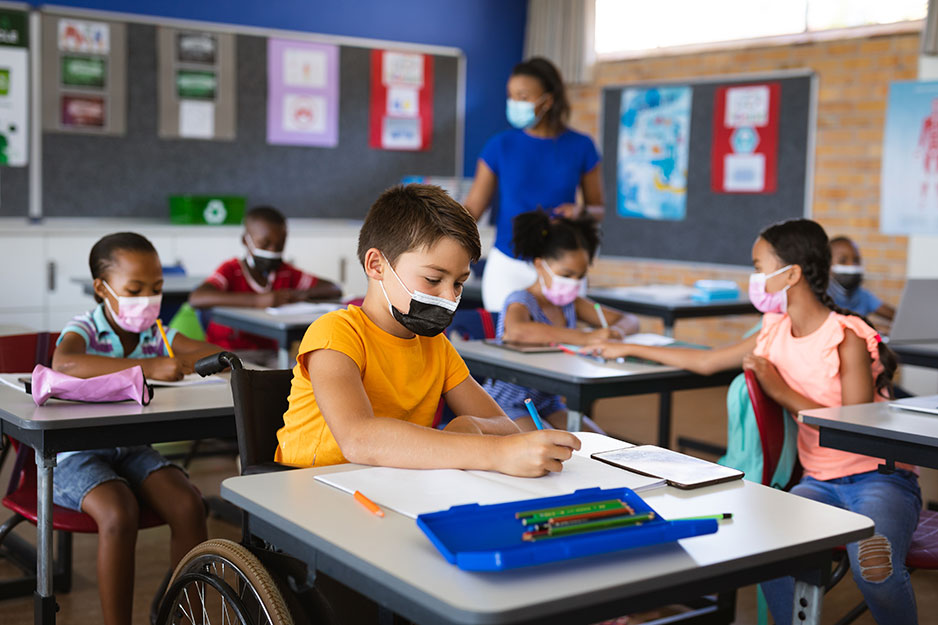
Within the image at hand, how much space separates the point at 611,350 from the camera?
2895 mm

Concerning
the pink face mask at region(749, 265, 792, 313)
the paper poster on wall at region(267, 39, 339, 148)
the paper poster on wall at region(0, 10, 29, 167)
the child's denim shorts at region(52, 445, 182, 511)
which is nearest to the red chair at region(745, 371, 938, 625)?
the pink face mask at region(749, 265, 792, 313)

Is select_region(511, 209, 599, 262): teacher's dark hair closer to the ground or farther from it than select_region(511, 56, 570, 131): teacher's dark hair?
closer to the ground

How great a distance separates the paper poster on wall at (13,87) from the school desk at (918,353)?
176 inches

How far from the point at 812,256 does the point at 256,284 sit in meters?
2.23

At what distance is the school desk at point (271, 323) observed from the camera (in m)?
3.45

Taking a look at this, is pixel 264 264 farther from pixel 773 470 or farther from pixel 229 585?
pixel 229 585

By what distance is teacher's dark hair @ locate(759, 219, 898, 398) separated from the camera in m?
2.51

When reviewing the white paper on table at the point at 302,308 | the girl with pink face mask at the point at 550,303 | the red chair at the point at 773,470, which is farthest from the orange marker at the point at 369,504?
the white paper on table at the point at 302,308

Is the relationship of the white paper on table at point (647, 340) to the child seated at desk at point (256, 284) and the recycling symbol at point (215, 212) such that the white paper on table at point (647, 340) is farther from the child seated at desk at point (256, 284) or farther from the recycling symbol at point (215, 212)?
the recycling symbol at point (215, 212)

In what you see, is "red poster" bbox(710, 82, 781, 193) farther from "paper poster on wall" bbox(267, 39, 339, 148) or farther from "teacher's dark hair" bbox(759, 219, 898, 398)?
"teacher's dark hair" bbox(759, 219, 898, 398)

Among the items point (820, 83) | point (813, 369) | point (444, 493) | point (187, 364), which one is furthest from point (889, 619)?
point (820, 83)

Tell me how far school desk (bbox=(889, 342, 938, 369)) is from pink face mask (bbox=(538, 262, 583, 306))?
1.06m

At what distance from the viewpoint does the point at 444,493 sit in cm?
139

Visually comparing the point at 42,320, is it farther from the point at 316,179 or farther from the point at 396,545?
the point at 396,545
